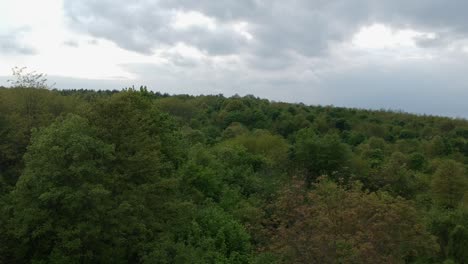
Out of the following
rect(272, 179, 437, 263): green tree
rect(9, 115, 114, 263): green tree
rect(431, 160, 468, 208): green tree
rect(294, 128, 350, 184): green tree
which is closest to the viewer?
rect(272, 179, 437, 263): green tree

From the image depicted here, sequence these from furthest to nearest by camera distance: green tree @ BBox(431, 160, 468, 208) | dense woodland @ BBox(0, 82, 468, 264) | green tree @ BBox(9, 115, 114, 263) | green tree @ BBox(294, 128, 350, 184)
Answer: green tree @ BBox(294, 128, 350, 184) < green tree @ BBox(431, 160, 468, 208) < green tree @ BBox(9, 115, 114, 263) < dense woodland @ BBox(0, 82, 468, 264)

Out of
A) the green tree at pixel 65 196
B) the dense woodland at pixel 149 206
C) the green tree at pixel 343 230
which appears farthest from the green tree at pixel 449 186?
the green tree at pixel 65 196

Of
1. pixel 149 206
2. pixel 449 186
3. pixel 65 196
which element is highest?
pixel 65 196

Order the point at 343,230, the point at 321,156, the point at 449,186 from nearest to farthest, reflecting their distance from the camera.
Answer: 1. the point at 343,230
2. the point at 449,186
3. the point at 321,156

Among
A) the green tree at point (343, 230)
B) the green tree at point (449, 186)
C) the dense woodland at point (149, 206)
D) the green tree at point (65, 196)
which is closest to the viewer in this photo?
the green tree at point (343, 230)

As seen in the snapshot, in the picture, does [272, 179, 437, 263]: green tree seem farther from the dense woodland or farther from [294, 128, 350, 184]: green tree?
[294, 128, 350, 184]: green tree

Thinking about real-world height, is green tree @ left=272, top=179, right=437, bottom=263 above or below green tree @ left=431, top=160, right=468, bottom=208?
above

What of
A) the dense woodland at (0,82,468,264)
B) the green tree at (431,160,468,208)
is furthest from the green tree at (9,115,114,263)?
the green tree at (431,160,468,208)

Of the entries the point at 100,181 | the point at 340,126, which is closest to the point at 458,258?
the point at 100,181

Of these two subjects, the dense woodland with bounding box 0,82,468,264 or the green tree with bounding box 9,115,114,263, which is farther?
the green tree with bounding box 9,115,114,263

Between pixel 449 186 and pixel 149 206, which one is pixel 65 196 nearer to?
pixel 149 206

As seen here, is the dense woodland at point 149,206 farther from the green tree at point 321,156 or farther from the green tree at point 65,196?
→ the green tree at point 321,156

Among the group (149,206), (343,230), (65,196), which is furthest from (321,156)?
(65,196)

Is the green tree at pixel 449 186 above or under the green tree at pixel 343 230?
under
